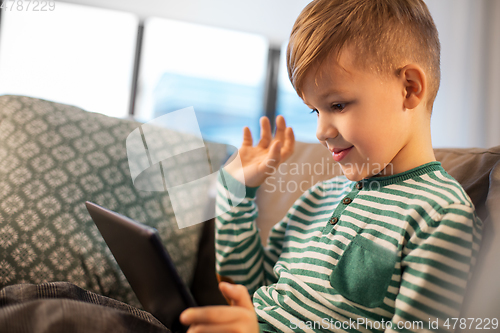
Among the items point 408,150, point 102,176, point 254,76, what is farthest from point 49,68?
point 408,150

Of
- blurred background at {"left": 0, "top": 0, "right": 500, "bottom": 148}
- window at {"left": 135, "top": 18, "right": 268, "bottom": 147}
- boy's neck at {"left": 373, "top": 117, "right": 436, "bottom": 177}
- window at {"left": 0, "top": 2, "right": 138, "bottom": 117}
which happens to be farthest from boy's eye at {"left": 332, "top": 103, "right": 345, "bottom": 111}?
window at {"left": 0, "top": 2, "right": 138, "bottom": 117}

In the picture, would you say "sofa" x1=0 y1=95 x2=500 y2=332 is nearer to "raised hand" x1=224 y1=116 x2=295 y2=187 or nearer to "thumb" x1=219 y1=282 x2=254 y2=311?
"raised hand" x1=224 y1=116 x2=295 y2=187

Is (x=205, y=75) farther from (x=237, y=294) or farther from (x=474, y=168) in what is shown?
(x=237, y=294)

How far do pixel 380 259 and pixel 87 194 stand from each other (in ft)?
1.93

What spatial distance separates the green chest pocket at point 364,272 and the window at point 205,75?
107 inches

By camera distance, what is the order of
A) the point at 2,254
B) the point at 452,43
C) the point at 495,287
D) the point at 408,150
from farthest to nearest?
the point at 452,43, the point at 2,254, the point at 408,150, the point at 495,287

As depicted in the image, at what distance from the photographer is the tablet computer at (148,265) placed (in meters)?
0.40

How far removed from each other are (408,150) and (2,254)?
2.48ft

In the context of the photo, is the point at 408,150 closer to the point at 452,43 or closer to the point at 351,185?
the point at 351,185

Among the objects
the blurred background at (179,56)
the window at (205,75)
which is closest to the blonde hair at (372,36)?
the blurred background at (179,56)

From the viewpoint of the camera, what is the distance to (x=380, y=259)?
473 millimetres

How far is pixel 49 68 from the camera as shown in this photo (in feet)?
9.79

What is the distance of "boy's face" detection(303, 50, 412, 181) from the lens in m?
0.50

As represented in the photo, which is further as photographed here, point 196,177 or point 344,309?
point 196,177
